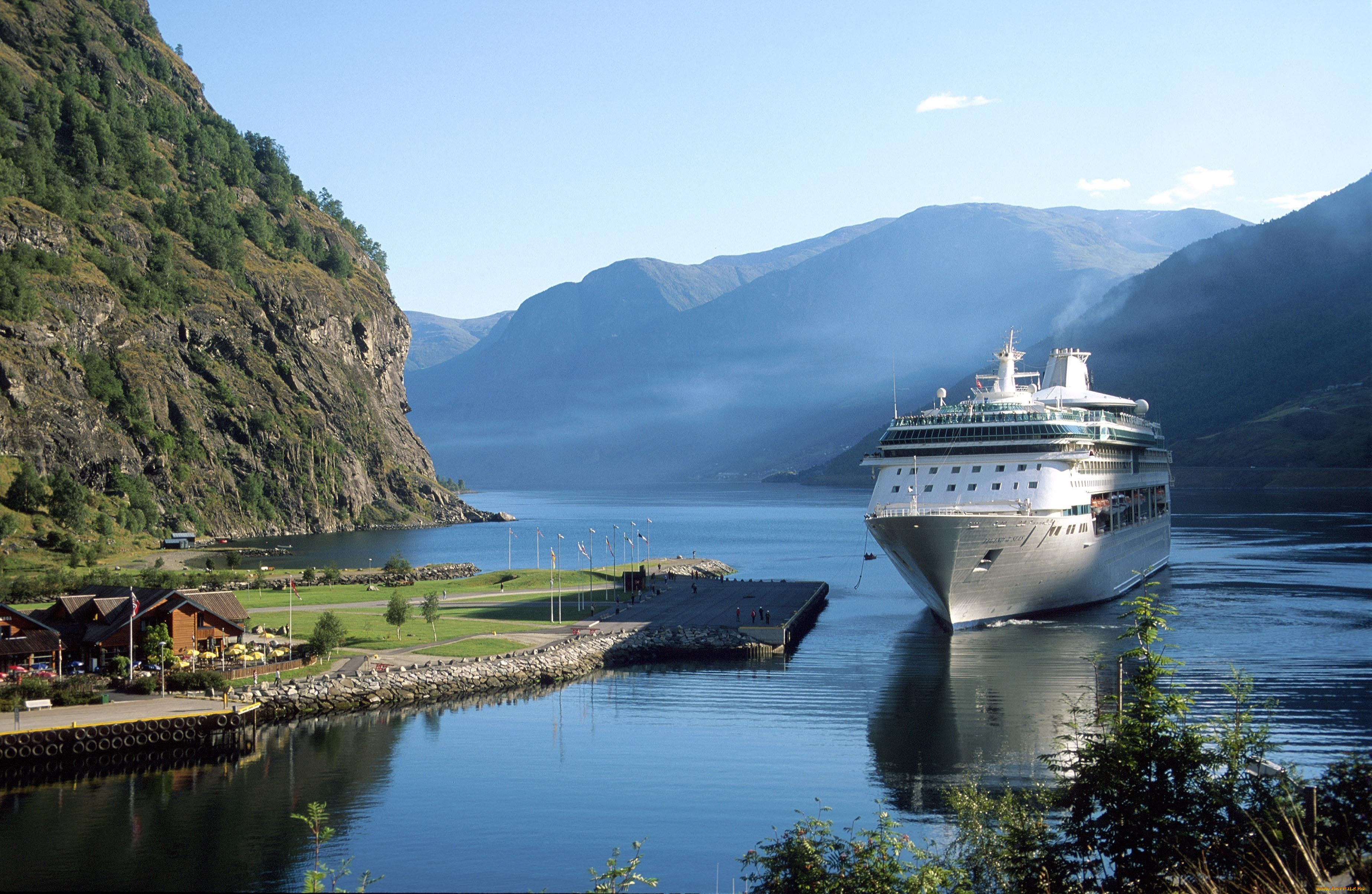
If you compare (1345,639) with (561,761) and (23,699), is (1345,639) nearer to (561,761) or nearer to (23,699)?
(561,761)

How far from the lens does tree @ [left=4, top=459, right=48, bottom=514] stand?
441ft

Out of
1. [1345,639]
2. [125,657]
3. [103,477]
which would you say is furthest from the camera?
[103,477]

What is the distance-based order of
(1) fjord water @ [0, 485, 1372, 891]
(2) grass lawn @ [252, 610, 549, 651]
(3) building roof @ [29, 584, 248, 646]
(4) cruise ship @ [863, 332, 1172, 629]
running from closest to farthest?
1. (1) fjord water @ [0, 485, 1372, 891]
2. (3) building roof @ [29, 584, 248, 646]
3. (4) cruise ship @ [863, 332, 1172, 629]
4. (2) grass lawn @ [252, 610, 549, 651]

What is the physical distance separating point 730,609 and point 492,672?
31422 mm

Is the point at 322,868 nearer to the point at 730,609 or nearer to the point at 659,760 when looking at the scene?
the point at 659,760

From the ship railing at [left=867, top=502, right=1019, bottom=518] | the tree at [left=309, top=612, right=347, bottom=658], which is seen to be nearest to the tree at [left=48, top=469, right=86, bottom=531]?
the tree at [left=309, top=612, right=347, bottom=658]

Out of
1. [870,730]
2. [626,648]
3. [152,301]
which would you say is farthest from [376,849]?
[152,301]

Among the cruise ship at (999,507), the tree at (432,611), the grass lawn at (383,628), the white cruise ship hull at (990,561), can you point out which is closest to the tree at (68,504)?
the grass lawn at (383,628)

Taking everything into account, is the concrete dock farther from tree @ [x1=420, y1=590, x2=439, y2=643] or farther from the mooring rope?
tree @ [x1=420, y1=590, x2=439, y2=643]

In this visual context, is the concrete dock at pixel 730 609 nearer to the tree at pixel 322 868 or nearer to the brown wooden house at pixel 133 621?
the brown wooden house at pixel 133 621

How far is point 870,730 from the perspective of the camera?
2073 inches

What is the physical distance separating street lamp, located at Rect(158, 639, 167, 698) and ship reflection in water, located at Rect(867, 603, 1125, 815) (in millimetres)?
34819

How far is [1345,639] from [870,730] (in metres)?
38.2

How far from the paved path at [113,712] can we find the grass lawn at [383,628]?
52.5ft
